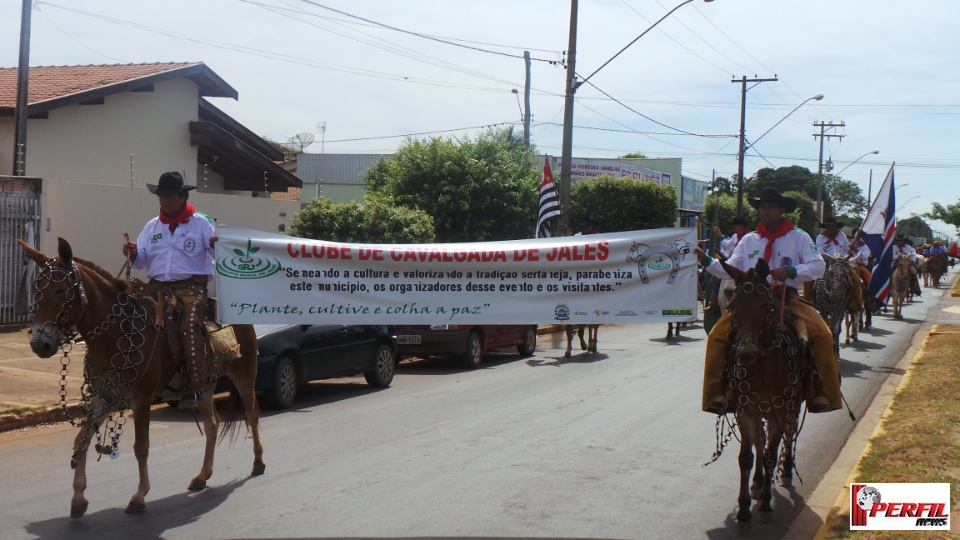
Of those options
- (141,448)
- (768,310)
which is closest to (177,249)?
(141,448)

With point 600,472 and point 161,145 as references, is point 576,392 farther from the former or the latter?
point 161,145

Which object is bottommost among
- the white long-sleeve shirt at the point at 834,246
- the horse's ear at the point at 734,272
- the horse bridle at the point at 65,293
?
the horse bridle at the point at 65,293

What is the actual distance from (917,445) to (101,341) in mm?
7172

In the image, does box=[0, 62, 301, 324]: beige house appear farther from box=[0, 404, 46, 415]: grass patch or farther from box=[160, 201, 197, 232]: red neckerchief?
box=[160, 201, 197, 232]: red neckerchief

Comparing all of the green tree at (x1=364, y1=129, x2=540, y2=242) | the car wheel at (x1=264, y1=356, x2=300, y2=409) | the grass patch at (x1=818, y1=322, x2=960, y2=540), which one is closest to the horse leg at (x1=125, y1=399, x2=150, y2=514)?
the car wheel at (x1=264, y1=356, x2=300, y2=409)

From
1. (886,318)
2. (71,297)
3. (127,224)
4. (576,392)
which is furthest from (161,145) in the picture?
(886,318)

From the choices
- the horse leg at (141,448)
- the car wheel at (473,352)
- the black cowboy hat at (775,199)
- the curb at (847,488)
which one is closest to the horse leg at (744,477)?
the curb at (847,488)

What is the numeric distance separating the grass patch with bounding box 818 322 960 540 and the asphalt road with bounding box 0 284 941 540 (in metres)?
0.52

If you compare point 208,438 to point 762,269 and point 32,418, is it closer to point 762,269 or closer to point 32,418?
point 32,418

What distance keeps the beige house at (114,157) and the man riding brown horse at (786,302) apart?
1348 centimetres

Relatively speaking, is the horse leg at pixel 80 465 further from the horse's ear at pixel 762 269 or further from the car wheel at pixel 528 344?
the car wheel at pixel 528 344

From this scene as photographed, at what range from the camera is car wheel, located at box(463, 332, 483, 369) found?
16.5 m

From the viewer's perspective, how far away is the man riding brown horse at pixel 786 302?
7.06 m

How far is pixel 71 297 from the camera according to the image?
21.4ft
